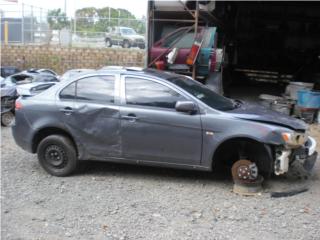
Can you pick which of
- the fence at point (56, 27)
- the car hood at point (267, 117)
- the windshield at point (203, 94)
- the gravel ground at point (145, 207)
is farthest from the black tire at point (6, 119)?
the fence at point (56, 27)

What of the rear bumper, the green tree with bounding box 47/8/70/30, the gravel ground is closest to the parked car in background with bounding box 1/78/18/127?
the gravel ground

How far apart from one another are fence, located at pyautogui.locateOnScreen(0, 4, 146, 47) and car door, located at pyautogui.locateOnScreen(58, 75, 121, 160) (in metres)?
18.4

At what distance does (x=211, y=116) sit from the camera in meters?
6.08

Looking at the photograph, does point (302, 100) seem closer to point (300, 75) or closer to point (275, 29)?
point (300, 75)

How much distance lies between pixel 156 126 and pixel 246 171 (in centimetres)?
133

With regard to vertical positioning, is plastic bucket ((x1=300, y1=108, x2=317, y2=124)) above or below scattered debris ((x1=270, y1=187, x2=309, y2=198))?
above

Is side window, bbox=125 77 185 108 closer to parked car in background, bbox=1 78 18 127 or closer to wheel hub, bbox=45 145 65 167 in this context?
wheel hub, bbox=45 145 65 167

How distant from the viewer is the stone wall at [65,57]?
21984 mm

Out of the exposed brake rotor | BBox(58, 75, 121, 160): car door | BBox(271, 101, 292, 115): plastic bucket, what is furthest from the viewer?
BBox(271, 101, 292, 115): plastic bucket

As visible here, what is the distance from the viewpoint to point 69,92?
22.2 ft

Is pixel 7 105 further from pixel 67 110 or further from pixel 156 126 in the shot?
pixel 156 126

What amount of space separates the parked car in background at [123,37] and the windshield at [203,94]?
17945 mm

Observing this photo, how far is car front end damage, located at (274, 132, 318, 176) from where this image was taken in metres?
5.90

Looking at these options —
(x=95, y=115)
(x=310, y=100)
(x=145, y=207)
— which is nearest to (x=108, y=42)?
(x=310, y=100)
